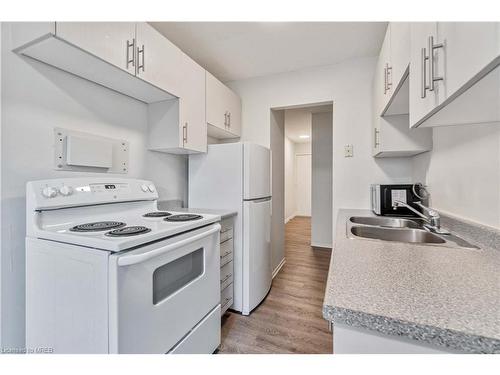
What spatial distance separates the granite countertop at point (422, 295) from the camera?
41cm

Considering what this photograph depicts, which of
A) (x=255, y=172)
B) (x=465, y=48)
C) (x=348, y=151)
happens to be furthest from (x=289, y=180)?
(x=465, y=48)

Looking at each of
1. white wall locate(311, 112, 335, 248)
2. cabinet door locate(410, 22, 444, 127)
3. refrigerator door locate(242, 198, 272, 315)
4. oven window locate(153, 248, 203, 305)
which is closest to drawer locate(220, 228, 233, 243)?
refrigerator door locate(242, 198, 272, 315)

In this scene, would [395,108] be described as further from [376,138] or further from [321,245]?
[321,245]

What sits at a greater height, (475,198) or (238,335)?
(475,198)

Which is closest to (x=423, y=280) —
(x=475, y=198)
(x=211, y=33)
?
(x=475, y=198)

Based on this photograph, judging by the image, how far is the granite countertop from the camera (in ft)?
1.33

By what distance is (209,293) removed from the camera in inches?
53.4

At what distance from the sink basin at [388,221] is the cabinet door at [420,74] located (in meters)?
0.98

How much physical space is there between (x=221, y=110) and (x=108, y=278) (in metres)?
1.90

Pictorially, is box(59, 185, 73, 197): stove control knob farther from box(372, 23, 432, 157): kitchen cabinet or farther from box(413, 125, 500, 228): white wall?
box(413, 125, 500, 228): white wall

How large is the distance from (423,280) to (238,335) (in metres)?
1.42

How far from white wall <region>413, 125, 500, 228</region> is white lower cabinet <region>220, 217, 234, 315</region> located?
1502 millimetres

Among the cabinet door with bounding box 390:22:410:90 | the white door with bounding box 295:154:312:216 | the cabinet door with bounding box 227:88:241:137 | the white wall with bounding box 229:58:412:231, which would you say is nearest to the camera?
the cabinet door with bounding box 390:22:410:90
